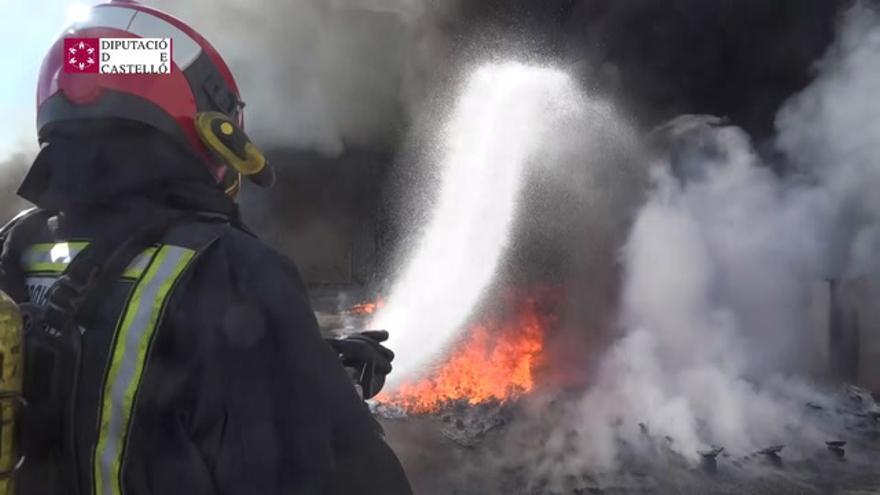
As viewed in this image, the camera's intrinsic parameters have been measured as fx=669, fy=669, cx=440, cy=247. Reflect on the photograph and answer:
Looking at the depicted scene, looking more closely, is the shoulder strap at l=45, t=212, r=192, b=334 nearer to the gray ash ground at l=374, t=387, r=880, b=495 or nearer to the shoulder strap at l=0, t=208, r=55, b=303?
the shoulder strap at l=0, t=208, r=55, b=303

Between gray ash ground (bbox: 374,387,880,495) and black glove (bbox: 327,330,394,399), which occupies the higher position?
black glove (bbox: 327,330,394,399)

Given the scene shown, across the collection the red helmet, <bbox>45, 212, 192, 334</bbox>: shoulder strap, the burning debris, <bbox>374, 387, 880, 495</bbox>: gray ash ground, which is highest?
the red helmet

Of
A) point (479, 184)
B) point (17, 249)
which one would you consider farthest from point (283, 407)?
point (479, 184)

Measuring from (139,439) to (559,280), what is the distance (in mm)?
14211

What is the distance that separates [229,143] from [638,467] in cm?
650

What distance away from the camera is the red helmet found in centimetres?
127

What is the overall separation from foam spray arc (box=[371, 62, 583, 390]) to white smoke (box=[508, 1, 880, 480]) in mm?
3319

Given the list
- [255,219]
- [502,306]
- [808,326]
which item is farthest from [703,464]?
[255,219]

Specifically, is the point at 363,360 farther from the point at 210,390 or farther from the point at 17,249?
the point at 17,249

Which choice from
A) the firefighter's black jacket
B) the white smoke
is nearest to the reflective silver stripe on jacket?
the firefighter's black jacket

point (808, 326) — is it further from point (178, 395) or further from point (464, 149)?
point (178, 395)

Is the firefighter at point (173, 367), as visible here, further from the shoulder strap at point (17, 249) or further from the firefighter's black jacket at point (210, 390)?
the shoulder strap at point (17, 249)

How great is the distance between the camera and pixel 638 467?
6820 millimetres

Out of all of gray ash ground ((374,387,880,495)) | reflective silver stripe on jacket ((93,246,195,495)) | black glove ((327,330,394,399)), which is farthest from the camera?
gray ash ground ((374,387,880,495))
